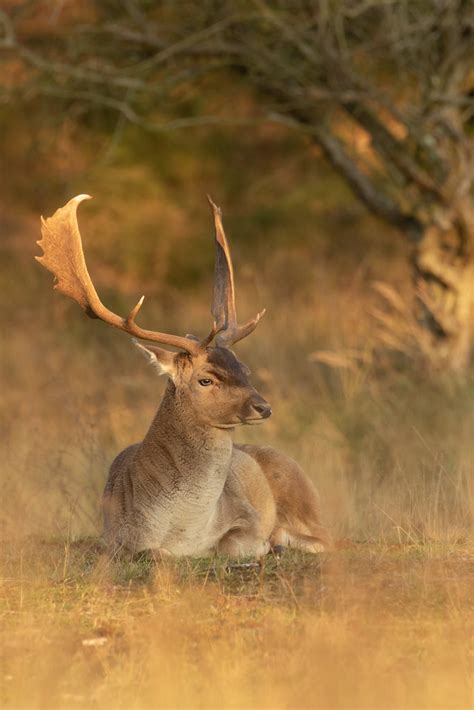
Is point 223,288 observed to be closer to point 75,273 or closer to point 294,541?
point 75,273

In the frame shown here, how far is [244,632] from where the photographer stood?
19.6 ft

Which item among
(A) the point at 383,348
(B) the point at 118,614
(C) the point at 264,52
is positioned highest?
(C) the point at 264,52

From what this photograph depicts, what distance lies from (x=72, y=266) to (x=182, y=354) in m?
0.78

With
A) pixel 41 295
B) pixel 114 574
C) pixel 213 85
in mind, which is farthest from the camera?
pixel 41 295

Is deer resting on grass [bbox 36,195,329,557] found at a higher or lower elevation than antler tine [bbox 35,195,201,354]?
lower

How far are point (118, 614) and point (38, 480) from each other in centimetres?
427

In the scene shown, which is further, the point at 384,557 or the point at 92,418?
the point at 92,418

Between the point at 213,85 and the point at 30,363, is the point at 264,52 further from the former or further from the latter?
the point at 30,363

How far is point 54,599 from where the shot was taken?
21.7 ft

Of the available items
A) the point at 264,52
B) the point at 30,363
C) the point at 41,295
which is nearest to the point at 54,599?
the point at 264,52

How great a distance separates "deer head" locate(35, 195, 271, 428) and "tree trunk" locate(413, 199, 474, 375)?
243 inches

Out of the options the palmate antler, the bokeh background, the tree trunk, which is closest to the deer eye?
the palmate antler

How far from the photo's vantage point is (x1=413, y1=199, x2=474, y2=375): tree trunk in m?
13.7

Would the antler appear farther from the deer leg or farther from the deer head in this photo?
the deer leg
